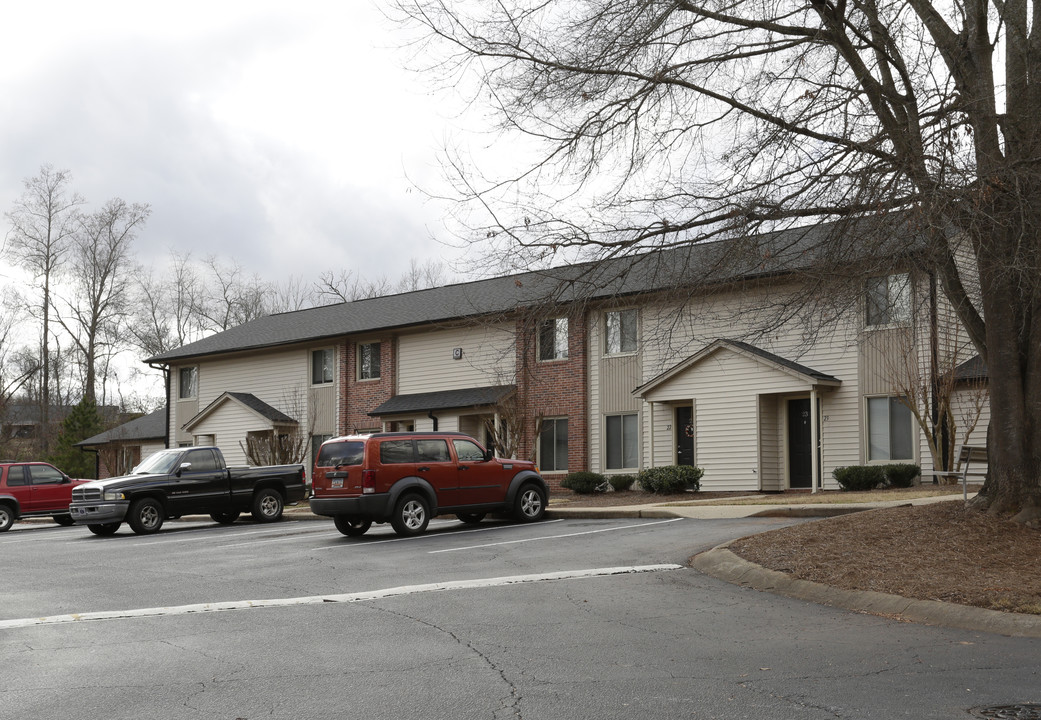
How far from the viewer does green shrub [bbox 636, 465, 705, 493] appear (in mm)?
25047

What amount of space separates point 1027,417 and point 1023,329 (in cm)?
102

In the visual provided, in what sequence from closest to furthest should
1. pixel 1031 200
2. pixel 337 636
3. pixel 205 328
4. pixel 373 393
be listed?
pixel 337 636 < pixel 1031 200 < pixel 373 393 < pixel 205 328

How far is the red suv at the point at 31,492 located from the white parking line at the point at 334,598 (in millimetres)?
16483

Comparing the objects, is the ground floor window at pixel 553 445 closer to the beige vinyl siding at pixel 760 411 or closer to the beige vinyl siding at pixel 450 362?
the beige vinyl siding at pixel 450 362

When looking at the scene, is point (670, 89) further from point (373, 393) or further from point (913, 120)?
point (373, 393)

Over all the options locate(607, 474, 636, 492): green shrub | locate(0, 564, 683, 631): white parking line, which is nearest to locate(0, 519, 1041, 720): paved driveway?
locate(0, 564, 683, 631): white parking line

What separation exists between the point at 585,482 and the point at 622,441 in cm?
220

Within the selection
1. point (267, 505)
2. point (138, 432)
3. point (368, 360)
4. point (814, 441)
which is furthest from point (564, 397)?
point (138, 432)

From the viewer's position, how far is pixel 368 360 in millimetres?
35188

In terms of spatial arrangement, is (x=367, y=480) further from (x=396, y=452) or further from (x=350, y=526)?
(x=350, y=526)

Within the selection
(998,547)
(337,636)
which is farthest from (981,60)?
(337,636)

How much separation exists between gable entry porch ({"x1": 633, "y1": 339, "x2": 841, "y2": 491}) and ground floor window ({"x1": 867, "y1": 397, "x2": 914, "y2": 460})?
111 cm

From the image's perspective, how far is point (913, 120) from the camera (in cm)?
1095

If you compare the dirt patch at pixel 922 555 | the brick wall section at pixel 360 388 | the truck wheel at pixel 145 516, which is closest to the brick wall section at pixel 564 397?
the brick wall section at pixel 360 388
